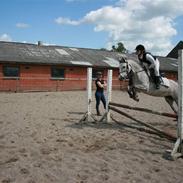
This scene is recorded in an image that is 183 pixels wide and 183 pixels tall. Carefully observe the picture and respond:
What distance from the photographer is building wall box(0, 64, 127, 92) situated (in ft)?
75.3

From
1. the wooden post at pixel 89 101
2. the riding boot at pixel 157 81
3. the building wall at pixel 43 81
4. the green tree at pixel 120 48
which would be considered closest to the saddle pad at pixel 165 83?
the riding boot at pixel 157 81

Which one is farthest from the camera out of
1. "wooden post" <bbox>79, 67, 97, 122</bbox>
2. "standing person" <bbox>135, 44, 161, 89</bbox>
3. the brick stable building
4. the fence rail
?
the brick stable building

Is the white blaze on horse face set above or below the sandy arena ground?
above

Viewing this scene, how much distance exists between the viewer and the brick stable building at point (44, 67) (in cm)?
2322

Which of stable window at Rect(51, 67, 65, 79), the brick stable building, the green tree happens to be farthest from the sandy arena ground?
the green tree

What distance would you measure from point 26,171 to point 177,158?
275cm

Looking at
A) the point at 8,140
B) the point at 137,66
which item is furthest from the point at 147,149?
the point at 8,140

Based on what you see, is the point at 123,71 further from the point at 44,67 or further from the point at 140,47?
the point at 44,67

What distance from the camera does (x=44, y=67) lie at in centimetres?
2514

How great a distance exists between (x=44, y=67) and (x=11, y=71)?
9.83 feet

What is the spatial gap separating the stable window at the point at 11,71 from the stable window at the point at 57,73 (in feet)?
10.9

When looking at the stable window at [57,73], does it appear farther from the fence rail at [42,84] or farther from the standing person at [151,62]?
the standing person at [151,62]

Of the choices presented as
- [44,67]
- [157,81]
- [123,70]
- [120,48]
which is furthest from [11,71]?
[120,48]

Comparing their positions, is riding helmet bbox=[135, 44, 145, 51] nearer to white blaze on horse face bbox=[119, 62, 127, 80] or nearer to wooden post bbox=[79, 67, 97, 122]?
white blaze on horse face bbox=[119, 62, 127, 80]
